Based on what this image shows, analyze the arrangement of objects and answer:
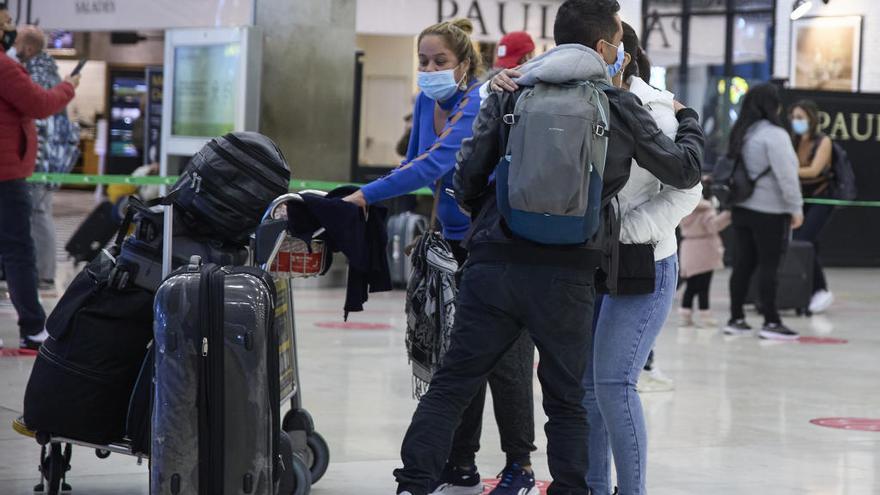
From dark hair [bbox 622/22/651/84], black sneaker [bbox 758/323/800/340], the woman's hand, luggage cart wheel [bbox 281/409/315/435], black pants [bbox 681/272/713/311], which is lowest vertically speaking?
black sneaker [bbox 758/323/800/340]

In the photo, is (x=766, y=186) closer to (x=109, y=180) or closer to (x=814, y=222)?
(x=814, y=222)

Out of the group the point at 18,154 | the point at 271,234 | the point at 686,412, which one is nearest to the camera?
the point at 271,234

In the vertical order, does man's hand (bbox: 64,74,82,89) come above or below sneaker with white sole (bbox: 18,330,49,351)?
above

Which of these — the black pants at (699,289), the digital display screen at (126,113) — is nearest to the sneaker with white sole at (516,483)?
the black pants at (699,289)

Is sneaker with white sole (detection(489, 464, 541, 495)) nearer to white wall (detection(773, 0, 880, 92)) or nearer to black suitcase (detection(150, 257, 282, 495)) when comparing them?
black suitcase (detection(150, 257, 282, 495))

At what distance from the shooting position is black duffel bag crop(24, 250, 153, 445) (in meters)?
4.61

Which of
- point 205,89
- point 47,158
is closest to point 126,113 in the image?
point 205,89

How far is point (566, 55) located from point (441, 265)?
113 centimetres

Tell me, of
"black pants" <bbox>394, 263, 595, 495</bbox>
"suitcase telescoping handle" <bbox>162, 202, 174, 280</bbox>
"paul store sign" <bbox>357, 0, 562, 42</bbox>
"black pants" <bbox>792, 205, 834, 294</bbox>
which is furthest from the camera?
"paul store sign" <bbox>357, 0, 562, 42</bbox>

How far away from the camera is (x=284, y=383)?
5.04m

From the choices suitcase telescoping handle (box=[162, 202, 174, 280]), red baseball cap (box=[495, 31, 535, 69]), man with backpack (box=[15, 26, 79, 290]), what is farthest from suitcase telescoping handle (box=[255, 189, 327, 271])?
man with backpack (box=[15, 26, 79, 290])

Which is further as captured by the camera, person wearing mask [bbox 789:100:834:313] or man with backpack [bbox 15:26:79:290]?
person wearing mask [bbox 789:100:834:313]

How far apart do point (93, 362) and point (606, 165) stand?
1697 millimetres

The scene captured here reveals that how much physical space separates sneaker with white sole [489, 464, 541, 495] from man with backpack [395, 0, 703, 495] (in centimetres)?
87
